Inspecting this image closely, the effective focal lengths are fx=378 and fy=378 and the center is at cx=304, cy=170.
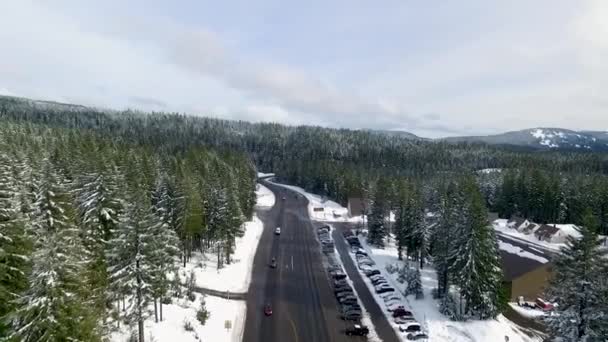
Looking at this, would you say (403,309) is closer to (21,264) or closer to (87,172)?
(21,264)

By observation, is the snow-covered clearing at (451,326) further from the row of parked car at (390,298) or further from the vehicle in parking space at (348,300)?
the vehicle in parking space at (348,300)

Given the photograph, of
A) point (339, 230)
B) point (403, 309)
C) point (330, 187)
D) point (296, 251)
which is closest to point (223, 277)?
point (296, 251)

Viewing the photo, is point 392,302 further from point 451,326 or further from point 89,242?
point 89,242

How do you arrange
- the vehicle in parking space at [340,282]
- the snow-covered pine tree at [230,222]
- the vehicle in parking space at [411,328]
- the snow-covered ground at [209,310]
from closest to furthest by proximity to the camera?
the snow-covered ground at [209,310], the vehicle in parking space at [411,328], the vehicle in parking space at [340,282], the snow-covered pine tree at [230,222]

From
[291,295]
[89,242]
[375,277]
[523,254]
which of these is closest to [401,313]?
[375,277]

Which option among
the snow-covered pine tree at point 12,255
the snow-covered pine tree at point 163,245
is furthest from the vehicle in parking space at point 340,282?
the snow-covered pine tree at point 12,255

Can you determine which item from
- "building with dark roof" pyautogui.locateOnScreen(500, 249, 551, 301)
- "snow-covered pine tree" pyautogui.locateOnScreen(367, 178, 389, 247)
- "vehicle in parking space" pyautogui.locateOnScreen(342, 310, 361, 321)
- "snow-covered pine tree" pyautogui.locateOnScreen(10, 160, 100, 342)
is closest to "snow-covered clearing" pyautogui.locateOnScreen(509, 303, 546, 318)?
"building with dark roof" pyautogui.locateOnScreen(500, 249, 551, 301)
